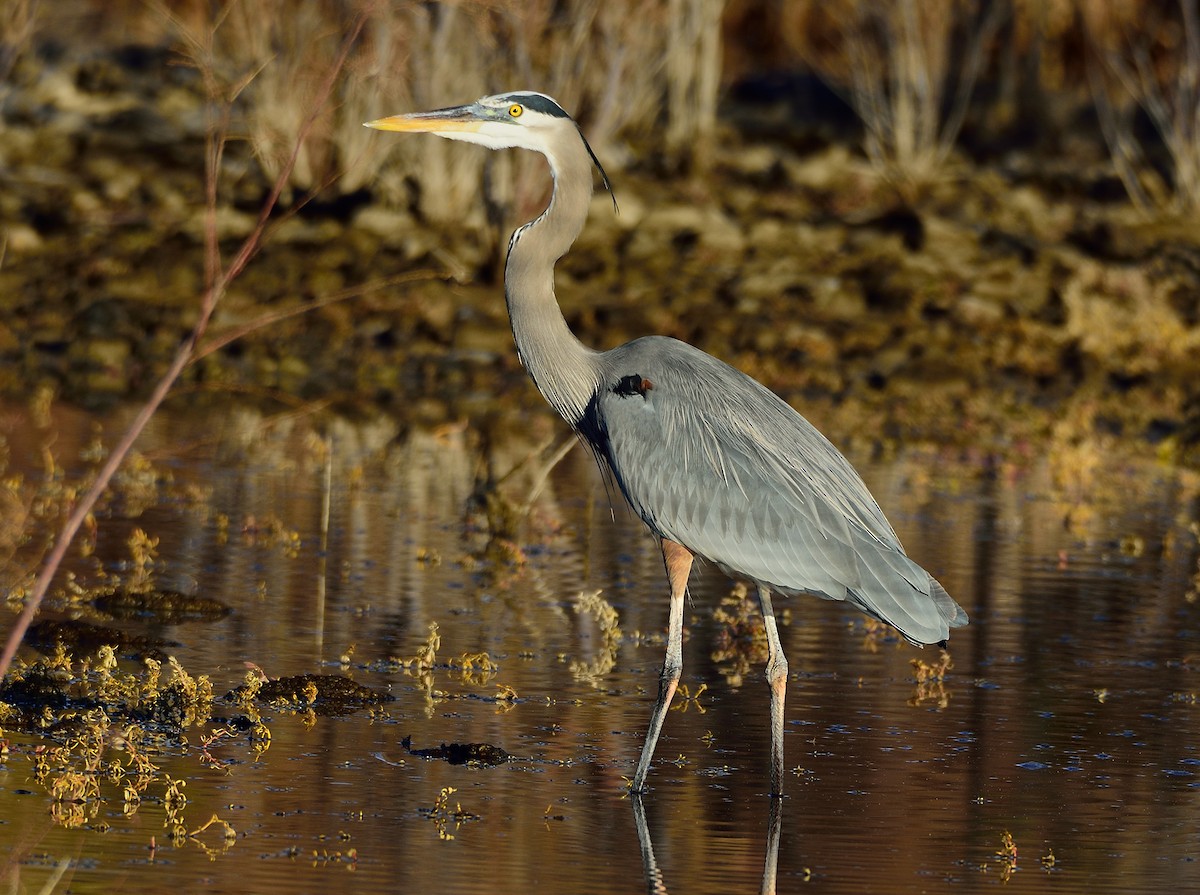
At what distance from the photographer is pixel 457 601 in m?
9.50

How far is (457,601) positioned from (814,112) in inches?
684

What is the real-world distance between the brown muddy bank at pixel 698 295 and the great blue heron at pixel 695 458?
278 inches

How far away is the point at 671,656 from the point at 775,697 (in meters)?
0.41

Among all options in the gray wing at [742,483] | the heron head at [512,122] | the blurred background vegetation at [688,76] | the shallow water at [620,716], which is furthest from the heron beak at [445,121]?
the blurred background vegetation at [688,76]

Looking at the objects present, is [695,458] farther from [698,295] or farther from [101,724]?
[698,295]

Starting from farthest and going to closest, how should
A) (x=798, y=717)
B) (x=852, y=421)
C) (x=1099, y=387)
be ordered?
(x=1099, y=387), (x=852, y=421), (x=798, y=717)

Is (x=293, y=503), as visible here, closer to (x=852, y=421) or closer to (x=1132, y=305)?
(x=852, y=421)

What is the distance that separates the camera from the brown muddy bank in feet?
53.7

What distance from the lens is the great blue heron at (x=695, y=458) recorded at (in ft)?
22.6

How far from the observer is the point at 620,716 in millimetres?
7574

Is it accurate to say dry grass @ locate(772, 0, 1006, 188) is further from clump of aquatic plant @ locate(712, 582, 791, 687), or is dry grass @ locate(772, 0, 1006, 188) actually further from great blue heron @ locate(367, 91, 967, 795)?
great blue heron @ locate(367, 91, 967, 795)

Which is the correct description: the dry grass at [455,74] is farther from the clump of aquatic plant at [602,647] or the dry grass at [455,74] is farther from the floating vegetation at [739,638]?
the clump of aquatic plant at [602,647]

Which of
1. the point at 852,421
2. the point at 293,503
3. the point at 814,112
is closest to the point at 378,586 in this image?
the point at 293,503

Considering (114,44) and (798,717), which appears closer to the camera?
(798,717)
